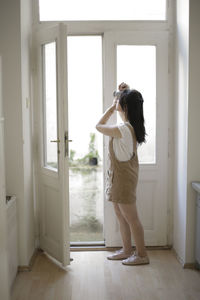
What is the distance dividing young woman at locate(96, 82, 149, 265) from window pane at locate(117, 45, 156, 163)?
302 mm

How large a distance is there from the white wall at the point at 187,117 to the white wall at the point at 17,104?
4.68 ft

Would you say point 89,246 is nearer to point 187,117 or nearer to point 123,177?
point 123,177

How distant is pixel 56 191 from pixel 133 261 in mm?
961

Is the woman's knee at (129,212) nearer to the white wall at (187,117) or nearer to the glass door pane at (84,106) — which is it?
the white wall at (187,117)

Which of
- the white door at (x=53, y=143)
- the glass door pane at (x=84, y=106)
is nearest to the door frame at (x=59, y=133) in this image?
the white door at (x=53, y=143)

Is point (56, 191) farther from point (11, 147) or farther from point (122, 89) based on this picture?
point (122, 89)

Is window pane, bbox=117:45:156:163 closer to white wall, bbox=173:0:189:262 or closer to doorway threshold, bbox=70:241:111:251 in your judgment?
white wall, bbox=173:0:189:262

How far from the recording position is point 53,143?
3516 mm

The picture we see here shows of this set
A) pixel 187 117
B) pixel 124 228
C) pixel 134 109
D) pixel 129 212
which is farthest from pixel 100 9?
pixel 124 228

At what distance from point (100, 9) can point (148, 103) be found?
1.05 meters

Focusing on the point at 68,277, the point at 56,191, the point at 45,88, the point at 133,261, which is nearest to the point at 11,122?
the point at 45,88

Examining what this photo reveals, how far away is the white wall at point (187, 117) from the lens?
3.26 m

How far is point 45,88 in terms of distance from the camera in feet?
11.8

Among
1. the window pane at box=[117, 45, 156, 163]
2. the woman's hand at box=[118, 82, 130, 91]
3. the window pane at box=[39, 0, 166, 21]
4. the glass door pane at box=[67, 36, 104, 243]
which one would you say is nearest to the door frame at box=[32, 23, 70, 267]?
the window pane at box=[39, 0, 166, 21]
